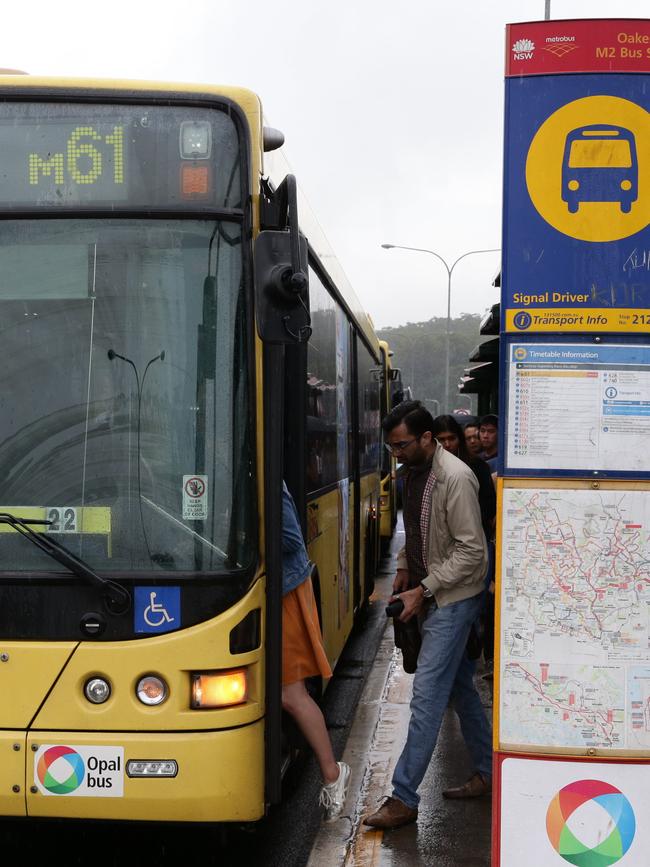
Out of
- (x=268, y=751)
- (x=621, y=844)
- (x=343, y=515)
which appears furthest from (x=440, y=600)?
(x=343, y=515)

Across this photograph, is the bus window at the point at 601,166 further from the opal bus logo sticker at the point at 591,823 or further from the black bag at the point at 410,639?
the black bag at the point at 410,639

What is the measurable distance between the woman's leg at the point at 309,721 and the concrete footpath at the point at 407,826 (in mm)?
315

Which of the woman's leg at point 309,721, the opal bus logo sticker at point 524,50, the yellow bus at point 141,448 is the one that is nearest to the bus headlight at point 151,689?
the yellow bus at point 141,448

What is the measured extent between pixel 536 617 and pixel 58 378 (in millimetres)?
1963

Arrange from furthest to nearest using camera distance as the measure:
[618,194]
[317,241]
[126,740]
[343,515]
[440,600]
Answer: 1. [343,515]
2. [317,241]
3. [440,600]
4. [126,740]
5. [618,194]

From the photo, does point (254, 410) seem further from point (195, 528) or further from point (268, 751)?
point (268, 751)

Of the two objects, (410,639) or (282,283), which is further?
(410,639)

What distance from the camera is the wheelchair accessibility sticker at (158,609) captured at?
13.8ft

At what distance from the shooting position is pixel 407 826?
5.31 m

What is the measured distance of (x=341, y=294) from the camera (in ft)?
27.6

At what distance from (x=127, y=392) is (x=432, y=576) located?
180cm

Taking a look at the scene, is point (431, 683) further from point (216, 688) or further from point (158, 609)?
point (158, 609)

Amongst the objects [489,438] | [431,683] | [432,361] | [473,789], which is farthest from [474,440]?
[432,361]

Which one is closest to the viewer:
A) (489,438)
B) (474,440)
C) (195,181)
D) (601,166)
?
(601,166)
